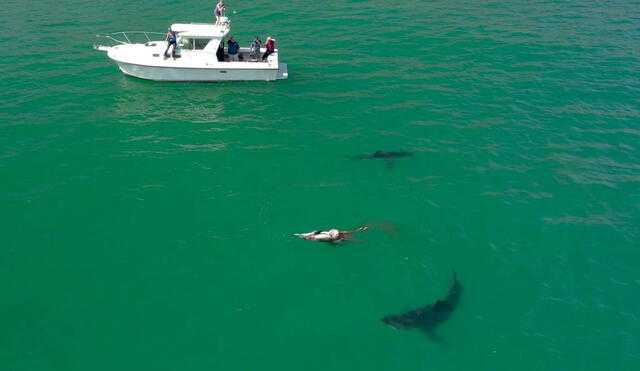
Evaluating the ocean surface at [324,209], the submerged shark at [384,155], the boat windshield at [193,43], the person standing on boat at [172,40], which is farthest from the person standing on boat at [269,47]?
the submerged shark at [384,155]

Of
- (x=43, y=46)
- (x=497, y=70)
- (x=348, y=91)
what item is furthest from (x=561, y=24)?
(x=43, y=46)

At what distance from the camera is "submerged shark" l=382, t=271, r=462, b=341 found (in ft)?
59.3

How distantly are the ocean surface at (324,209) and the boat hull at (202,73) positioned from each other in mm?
676

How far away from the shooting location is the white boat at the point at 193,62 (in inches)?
1344

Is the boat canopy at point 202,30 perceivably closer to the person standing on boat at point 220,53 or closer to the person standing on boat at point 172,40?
the person standing on boat at point 172,40

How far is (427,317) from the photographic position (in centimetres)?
1836

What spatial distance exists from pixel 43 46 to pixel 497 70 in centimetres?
3710

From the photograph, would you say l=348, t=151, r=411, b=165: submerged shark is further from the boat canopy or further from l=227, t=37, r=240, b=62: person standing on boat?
the boat canopy

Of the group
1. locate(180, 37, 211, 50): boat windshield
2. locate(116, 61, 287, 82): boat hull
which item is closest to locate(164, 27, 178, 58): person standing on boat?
locate(180, 37, 211, 50): boat windshield

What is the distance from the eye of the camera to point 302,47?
4100 centimetres

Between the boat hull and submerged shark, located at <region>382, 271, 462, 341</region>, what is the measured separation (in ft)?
72.5

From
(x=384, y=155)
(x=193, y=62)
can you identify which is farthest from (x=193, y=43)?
(x=384, y=155)

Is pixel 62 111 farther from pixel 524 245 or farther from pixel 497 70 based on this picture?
pixel 497 70

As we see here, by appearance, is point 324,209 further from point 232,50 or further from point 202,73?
point 232,50
